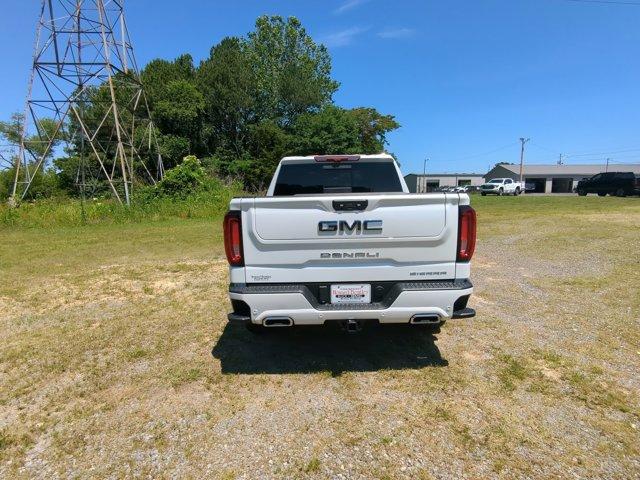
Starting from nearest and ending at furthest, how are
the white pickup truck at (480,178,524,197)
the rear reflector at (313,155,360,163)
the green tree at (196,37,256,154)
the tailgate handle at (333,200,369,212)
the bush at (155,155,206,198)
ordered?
the tailgate handle at (333,200,369,212) → the rear reflector at (313,155,360,163) → the bush at (155,155,206,198) → the green tree at (196,37,256,154) → the white pickup truck at (480,178,524,197)

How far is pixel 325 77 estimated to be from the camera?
4312 cm

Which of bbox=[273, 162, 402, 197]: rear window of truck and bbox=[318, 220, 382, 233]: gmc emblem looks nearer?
bbox=[318, 220, 382, 233]: gmc emblem

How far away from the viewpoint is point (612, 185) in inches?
1179

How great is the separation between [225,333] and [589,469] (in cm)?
355

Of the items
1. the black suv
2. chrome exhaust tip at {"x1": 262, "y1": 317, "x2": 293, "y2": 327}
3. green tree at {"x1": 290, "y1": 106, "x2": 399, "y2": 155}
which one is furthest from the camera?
green tree at {"x1": 290, "y1": 106, "x2": 399, "y2": 155}

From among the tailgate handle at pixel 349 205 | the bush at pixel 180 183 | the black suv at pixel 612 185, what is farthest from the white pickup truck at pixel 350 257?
the black suv at pixel 612 185

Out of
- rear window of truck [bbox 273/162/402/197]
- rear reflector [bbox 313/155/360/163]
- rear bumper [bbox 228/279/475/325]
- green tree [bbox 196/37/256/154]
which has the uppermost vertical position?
green tree [bbox 196/37/256/154]

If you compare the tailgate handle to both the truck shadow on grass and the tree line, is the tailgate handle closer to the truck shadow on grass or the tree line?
the truck shadow on grass

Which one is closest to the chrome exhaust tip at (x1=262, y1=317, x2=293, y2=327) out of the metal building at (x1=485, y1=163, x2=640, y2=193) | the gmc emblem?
the gmc emblem

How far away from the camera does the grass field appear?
2.60 meters

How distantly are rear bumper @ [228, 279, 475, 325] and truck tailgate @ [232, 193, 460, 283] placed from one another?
83 mm

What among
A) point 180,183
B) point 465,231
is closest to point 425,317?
point 465,231

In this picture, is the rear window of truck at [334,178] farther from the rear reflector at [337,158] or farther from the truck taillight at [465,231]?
the truck taillight at [465,231]

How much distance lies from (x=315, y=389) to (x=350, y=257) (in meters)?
1.14
